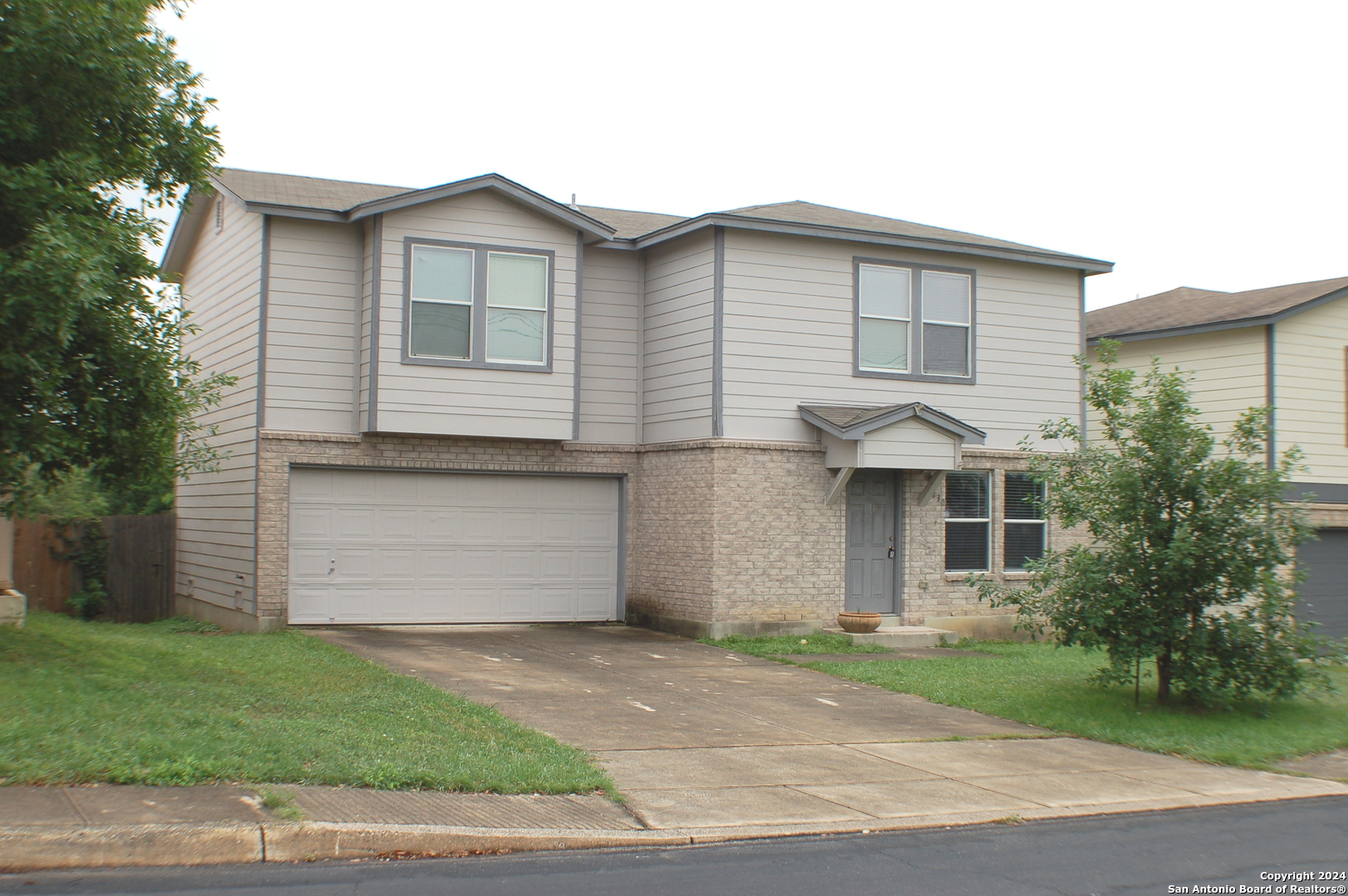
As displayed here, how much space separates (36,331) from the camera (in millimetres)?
9078

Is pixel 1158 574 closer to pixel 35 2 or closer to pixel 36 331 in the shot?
pixel 36 331

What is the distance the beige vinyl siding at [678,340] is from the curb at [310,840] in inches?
394

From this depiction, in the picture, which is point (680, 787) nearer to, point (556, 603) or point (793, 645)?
point (793, 645)

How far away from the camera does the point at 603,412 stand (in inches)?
722

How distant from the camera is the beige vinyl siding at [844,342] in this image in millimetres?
16906

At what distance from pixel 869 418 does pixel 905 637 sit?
3.20 m

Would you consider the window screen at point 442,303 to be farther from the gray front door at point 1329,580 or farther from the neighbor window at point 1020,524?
the gray front door at point 1329,580

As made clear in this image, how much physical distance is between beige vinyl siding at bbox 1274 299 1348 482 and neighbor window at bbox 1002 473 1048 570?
403 centimetres

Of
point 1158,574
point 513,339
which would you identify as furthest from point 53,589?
point 1158,574

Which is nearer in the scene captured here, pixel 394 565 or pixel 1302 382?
pixel 394 565

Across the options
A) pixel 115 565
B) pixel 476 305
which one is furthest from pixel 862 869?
pixel 115 565

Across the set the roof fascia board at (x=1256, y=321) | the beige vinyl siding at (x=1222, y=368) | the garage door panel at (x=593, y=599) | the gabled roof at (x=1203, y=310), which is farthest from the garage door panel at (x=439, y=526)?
the beige vinyl siding at (x=1222, y=368)

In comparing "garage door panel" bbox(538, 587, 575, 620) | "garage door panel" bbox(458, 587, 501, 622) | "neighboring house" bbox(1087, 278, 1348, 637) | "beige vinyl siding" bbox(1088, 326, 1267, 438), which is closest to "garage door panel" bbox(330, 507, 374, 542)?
"garage door panel" bbox(458, 587, 501, 622)

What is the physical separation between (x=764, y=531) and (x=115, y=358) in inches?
358
